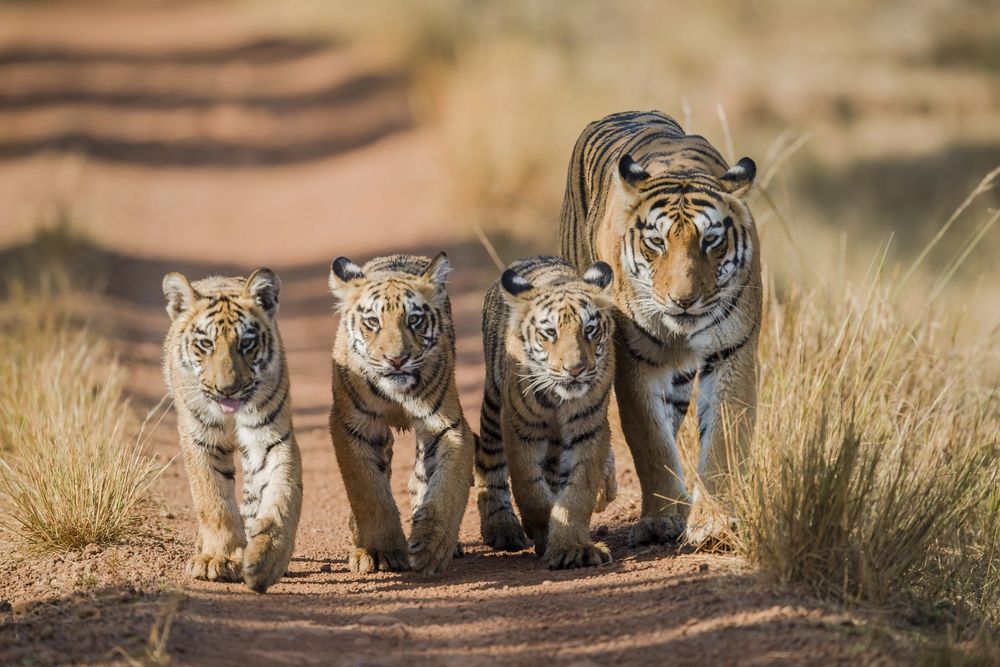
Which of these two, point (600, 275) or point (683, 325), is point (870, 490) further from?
point (600, 275)

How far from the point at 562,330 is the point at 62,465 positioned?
2377 millimetres

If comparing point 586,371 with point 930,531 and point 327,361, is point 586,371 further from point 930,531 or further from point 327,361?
point 327,361

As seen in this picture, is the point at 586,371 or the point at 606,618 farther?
the point at 586,371

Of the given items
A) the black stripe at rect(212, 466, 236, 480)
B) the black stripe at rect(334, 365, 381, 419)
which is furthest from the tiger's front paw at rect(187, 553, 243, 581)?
the black stripe at rect(334, 365, 381, 419)

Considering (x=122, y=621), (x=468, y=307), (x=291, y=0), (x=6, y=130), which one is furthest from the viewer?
(x=291, y=0)

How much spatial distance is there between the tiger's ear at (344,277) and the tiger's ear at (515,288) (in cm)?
65

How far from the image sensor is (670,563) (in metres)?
6.33

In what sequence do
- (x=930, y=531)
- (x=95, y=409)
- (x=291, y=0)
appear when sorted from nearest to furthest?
(x=930, y=531) < (x=95, y=409) < (x=291, y=0)

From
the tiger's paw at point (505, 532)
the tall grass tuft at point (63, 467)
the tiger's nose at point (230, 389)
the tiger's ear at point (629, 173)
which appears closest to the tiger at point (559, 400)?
the tiger's paw at point (505, 532)

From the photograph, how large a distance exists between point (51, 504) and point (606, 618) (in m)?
2.61

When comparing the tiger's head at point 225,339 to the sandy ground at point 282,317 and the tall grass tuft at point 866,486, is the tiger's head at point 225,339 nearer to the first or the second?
the sandy ground at point 282,317

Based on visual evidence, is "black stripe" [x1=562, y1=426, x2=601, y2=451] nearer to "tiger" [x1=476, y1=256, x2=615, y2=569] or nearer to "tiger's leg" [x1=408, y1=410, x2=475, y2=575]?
"tiger" [x1=476, y1=256, x2=615, y2=569]

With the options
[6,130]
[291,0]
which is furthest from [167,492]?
[291,0]

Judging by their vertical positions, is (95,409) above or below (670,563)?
above
